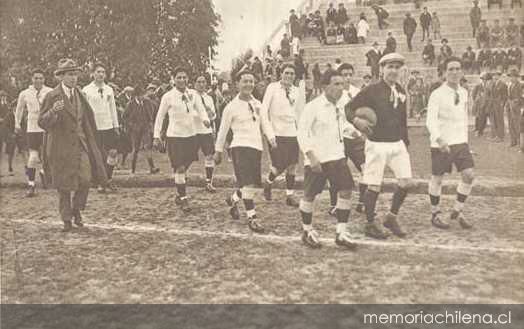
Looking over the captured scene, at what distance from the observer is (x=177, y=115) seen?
343 inches

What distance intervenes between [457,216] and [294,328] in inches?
143

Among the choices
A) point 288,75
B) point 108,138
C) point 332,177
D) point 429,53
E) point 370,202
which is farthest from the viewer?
point 429,53

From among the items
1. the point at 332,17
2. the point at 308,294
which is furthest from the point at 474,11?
the point at 308,294

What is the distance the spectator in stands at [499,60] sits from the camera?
69.1 feet

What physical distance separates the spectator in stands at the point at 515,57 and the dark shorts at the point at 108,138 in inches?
607

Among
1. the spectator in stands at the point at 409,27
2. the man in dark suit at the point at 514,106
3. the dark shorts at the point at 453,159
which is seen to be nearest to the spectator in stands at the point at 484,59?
the spectator in stands at the point at 409,27

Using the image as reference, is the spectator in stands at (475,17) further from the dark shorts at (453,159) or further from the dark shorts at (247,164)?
the dark shorts at (247,164)

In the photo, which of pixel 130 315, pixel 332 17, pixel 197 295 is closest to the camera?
pixel 130 315

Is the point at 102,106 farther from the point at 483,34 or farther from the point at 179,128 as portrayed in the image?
the point at 483,34

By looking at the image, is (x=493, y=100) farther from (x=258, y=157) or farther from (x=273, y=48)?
(x=273, y=48)

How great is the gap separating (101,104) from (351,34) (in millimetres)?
18667

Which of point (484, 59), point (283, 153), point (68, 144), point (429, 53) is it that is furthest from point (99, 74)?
point (429, 53)

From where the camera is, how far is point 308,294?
481 centimetres

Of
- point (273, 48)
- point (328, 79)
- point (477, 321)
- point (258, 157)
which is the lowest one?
point (477, 321)
